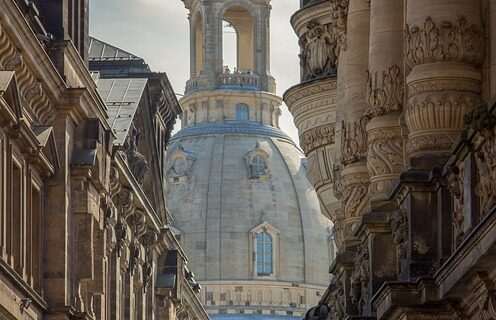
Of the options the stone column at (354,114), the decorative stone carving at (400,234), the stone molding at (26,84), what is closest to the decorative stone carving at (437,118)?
the decorative stone carving at (400,234)

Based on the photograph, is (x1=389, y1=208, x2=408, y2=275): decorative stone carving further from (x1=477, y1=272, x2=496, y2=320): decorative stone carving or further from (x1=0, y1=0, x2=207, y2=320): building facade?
(x1=0, y1=0, x2=207, y2=320): building facade

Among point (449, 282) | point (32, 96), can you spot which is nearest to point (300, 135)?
point (32, 96)

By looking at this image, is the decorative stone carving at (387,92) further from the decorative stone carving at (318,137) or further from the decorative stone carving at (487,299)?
the decorative stone carving at (318,137)

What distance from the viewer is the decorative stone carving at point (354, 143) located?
137ft

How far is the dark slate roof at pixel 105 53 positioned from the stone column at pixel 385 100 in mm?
39854

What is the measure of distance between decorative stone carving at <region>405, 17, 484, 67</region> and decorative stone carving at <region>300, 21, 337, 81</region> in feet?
57.3

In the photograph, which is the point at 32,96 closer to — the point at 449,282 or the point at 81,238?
the point at 81,238

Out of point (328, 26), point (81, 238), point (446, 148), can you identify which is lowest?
point (446, 148)

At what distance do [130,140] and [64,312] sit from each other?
19612mm

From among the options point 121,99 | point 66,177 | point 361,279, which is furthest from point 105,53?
point 361,279

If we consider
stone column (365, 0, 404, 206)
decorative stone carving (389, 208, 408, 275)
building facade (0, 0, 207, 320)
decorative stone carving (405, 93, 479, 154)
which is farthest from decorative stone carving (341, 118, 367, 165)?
decorative stone carving (405, 93, 479, 154)

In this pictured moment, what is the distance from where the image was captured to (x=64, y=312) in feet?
171

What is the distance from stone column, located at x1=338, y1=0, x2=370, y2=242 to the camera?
42.0 metres

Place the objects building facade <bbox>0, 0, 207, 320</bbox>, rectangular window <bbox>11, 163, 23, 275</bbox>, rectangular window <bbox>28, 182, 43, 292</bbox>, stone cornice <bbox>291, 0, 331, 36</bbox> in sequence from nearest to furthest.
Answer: building facade <bbox>0, 0, 207, 320</bbox>
rectangular window <bbox>11, 163, 23, 275</bbox>
rectangular window <bbox>28, 182, 43, 292</bbox>
stone cornice <bbox>291, 0, 331, 36</bbox>
